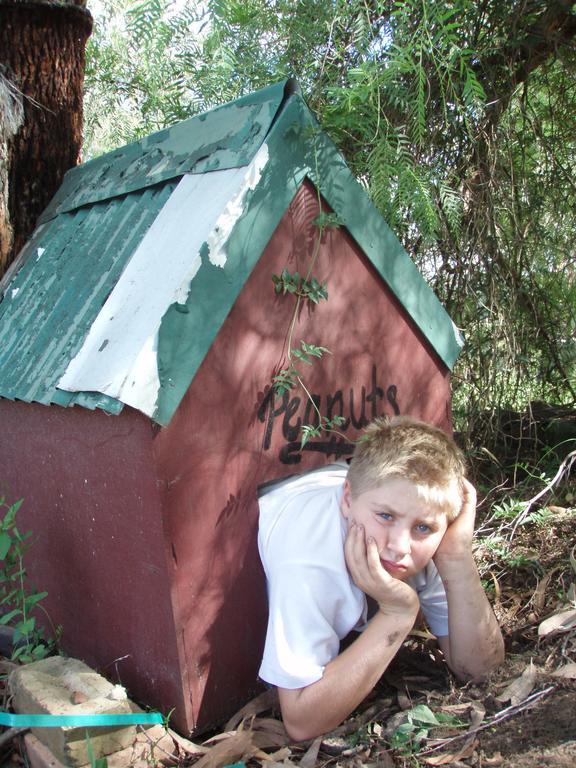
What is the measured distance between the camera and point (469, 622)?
8.16 feet

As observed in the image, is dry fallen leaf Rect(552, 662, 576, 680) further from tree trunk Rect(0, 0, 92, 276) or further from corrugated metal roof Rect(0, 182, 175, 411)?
tree trunk Rect(0, 0, 92, 276)

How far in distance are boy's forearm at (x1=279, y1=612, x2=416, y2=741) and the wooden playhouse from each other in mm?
417

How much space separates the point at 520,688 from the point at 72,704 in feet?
4.65

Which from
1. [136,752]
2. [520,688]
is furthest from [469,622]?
[136,752]

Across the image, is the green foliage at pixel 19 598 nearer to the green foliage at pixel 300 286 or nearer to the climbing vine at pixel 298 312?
the climbing vine at pixel 298 312

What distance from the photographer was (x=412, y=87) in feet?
11.5

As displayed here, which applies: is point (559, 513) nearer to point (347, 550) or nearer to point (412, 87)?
point (347, 550)

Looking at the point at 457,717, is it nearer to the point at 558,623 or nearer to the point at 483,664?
the point at 483,664

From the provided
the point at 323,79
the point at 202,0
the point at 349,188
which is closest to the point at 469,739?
the point at 349,188

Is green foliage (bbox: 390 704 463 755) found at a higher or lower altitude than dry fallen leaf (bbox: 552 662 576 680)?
lower

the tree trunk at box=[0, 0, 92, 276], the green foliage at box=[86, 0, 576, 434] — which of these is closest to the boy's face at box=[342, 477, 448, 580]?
the green foliage at box=[86, 0, 576, 434]

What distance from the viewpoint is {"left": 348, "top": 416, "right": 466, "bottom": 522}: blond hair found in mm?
2332

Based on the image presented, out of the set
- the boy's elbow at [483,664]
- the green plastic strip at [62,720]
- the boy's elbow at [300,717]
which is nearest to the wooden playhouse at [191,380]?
the green plastic strip at [62,720]

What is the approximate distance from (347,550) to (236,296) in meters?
0.91
